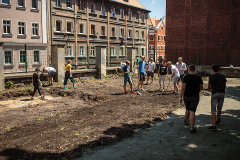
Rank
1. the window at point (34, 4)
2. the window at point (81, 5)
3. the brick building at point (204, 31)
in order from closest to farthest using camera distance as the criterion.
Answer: the brick building at point (204, 31), the window at point (34, 4), the window at point (81, 5)

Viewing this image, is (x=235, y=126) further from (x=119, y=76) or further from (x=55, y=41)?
(x=55, y=41)

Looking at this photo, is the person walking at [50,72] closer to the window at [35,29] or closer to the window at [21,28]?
the window at [21,28]

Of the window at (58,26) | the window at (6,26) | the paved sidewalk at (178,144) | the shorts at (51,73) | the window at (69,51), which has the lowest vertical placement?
the paved sidewalk at (178,144)

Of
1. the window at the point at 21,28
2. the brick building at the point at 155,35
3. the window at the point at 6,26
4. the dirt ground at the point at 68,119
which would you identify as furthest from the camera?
the brick building at the point at 155,35

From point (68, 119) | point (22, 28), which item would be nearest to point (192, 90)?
point (68, 119)

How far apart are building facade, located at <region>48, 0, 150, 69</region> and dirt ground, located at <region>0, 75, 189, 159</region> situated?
49.9ft

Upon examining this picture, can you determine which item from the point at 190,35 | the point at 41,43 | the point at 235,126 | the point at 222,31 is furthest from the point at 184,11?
the point at 235,126

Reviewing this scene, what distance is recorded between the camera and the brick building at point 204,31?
2233 cm

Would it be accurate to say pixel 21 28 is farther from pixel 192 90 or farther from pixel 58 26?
pixel 192 90

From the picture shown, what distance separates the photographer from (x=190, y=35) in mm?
24859

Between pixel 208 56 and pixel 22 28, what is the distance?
22583 millimetres

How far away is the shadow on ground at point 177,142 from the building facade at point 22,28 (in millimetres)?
21503

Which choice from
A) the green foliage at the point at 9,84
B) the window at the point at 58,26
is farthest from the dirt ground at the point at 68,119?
the window at the point at 58,26

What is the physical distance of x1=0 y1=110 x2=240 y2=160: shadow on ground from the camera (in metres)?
4.60
